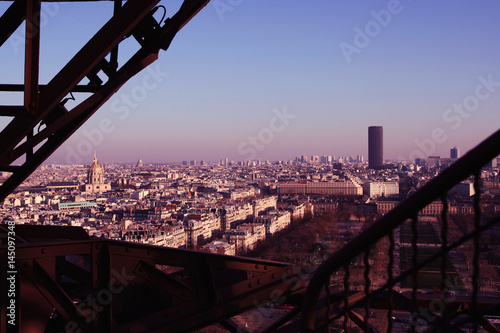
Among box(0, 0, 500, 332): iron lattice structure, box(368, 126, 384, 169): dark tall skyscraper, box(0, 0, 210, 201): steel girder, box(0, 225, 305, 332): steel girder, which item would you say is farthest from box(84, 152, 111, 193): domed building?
box(0, 225, 305, 332): steel girder

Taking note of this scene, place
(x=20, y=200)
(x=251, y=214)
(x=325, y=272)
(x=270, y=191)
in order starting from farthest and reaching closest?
(x=270, y=191), (x=20, y=200), (x=251, y=214), (x=325, y=272)

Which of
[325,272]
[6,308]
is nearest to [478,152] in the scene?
[325,272]

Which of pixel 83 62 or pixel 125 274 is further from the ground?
pixel 83 62

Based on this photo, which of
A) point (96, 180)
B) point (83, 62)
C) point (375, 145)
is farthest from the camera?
point (375, 145)

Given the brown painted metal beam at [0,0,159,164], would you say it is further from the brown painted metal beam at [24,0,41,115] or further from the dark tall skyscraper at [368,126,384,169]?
the dark tall skyscraper at [368,126,384,169]

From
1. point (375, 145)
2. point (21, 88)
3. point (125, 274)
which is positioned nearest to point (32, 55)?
point (21, 88)

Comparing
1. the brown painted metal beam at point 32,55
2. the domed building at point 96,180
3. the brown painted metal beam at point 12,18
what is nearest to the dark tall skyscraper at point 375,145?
the domed building at point 96,180

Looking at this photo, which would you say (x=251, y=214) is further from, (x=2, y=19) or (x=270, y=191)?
(x=2, y=19)

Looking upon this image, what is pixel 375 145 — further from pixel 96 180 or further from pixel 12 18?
pixel 12 18
